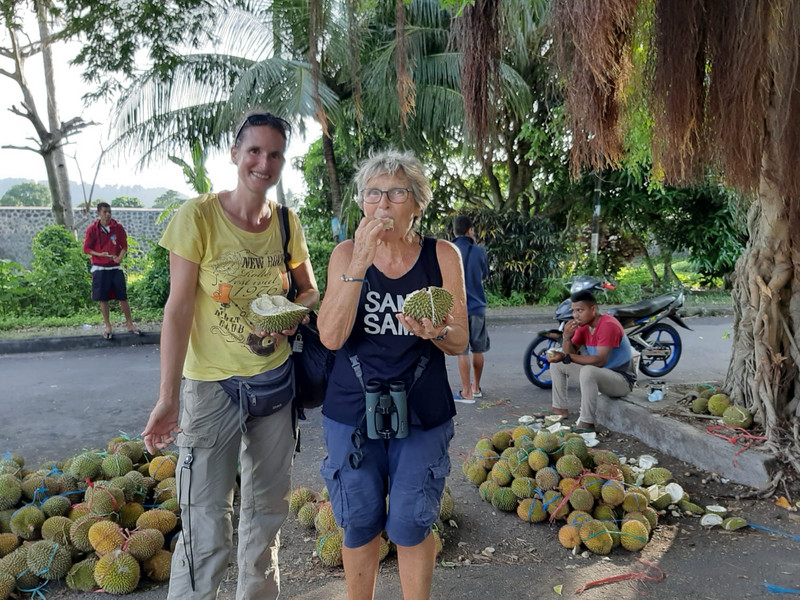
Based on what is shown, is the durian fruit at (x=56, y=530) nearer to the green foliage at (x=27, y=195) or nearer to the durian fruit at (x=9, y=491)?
the durian fruit at (x=9, y=491)

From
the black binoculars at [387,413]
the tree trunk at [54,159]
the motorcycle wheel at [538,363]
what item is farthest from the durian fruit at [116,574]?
the tree trunk at [54,159]

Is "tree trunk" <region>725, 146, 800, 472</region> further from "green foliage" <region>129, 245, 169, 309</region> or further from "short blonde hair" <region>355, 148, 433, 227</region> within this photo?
"green foliage" <region>129, 245, 169, 309</region>

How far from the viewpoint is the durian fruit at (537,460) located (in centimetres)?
339

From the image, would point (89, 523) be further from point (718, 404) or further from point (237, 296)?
point (718, 404)

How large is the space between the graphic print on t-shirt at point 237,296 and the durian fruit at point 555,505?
194 cm

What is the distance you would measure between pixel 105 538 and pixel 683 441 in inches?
145

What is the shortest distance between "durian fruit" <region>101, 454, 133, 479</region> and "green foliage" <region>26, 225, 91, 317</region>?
8.94 metres

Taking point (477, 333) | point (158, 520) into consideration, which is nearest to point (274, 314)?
point (158, 520)

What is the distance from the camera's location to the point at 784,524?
126 inches

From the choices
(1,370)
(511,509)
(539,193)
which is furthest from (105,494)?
(539,193)

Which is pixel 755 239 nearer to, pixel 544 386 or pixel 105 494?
pixel 544 386

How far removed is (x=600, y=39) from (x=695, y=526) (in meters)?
2.65

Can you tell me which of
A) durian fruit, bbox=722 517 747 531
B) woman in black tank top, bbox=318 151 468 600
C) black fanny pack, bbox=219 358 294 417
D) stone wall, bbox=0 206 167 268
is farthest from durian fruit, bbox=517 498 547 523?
stone wall, bbox=0 206 167 268

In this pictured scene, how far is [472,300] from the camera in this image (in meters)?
5.42
